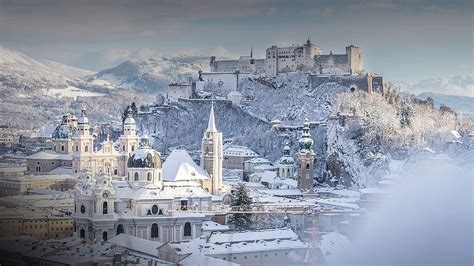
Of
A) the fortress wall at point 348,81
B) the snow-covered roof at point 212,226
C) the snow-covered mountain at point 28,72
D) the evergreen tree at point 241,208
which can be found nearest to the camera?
the snow-covered mountain at point 28,72

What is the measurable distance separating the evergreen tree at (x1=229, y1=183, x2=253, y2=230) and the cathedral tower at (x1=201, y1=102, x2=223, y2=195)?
1049 millimetres

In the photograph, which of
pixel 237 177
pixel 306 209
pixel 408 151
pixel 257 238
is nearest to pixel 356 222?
pixel 257 238

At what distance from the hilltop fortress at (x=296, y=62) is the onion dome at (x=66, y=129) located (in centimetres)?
374

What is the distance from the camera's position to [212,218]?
17188mm

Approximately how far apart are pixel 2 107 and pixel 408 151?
8.49 meters

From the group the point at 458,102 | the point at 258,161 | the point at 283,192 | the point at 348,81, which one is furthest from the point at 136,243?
the point at 348,81

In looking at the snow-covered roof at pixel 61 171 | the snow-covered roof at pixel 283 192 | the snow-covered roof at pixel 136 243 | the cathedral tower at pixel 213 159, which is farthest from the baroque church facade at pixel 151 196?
the snow-covered roof at pixel 61 171

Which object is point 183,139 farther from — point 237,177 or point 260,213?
point 260,213

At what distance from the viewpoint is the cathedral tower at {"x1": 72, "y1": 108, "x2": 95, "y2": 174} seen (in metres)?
21.1

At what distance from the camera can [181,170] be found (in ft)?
60.9

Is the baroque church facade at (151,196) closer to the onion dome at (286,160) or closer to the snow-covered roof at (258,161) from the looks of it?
the onion dome at (286,160)

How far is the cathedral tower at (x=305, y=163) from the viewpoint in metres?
21.5

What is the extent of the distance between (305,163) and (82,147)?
4839 millimetres

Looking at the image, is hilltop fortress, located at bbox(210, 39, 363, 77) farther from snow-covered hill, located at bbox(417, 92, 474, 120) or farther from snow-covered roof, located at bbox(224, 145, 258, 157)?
snow-covered hill, located at bbox(417, 92, 474, 120)
